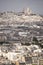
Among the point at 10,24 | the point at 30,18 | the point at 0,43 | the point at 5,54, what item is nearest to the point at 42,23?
the point at 30,18

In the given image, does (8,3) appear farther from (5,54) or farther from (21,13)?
(5,54)

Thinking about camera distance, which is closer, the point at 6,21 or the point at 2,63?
the point at 2,63

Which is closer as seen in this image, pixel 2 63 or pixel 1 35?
pixel 2 63

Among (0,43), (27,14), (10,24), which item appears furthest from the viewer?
(27,14)

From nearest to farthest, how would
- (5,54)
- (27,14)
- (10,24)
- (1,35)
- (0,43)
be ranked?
(5,54) → (0,43) → (1,35) → (10,24) → (27,14)

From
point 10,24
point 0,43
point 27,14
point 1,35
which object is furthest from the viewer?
point 27,14

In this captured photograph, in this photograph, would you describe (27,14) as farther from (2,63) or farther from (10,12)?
(2,63)

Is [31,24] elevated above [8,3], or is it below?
below

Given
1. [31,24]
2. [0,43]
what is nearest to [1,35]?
[0,43]

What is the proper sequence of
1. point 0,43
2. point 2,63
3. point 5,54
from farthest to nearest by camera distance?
point 0,43, point 5,54, point 2,63
